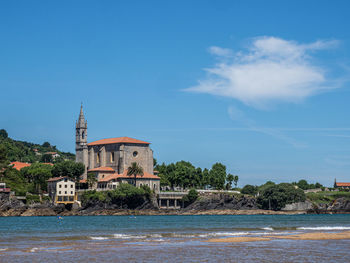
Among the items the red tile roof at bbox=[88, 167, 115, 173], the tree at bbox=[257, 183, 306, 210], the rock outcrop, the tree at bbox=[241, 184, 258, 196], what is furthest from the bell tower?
the tree at bbox=[241, 184, 258, 196]

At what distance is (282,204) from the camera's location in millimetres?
151125

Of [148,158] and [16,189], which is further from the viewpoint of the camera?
[148,158]

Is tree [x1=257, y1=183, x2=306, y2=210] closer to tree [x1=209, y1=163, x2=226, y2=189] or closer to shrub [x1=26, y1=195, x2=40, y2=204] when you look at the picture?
tree [x1=209, y1=163, x2=226, y2=189]

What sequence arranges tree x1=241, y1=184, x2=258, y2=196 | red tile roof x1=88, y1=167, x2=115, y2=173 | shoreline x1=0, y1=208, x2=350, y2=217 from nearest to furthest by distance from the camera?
1. shoreline x1=0, y1=208, x2=350, y2=217
2. red tile roof x1=88, y1=167, x2=115, y2=173
3. tree x1=241, y1=184, x2=258, y2=196

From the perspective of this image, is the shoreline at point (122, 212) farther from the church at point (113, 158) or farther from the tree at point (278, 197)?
the church at point (113, 158)

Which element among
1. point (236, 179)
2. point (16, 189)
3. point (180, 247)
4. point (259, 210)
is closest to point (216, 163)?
point (236, 179)

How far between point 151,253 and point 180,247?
4319mm

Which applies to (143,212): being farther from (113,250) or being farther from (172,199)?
(113,250)

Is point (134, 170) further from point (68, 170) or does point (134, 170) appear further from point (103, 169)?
point (68, 170)

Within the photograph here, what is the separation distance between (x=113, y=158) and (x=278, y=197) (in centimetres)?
4616

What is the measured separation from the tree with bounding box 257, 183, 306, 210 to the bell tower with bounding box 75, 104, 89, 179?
49806 millimetres

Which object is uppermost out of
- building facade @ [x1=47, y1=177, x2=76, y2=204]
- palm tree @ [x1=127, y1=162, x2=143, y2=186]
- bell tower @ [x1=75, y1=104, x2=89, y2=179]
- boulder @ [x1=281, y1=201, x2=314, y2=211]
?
bell tower @ [x1=75, y1=104, x2=89, y2=179]

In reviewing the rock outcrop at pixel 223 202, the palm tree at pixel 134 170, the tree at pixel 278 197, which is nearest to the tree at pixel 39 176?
the palm tree at pixel 134 170

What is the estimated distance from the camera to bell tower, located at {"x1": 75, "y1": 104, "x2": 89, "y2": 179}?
15338 centimetres
